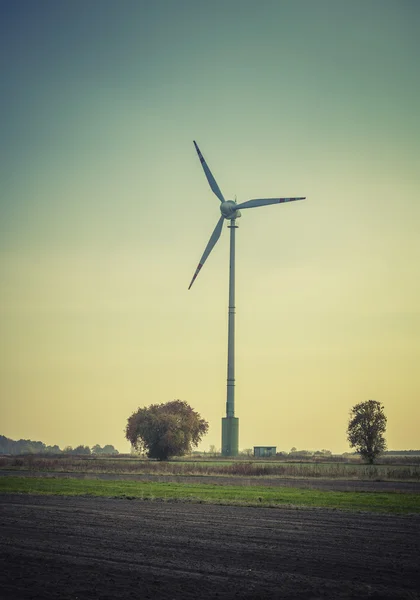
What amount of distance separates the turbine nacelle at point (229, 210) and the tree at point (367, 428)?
41.4 metres

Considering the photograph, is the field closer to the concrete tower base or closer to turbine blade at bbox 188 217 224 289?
turbine blade at bbox 188 217 224 289

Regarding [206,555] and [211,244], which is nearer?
[206,555]

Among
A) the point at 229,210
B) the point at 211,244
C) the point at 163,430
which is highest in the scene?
the point at 229,210

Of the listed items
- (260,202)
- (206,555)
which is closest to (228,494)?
(206,555)

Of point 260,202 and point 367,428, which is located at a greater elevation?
point 260,202

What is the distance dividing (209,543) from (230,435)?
100 m

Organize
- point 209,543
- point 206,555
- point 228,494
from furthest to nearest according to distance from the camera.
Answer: point 228,494 < point 209,543 < point 206,555

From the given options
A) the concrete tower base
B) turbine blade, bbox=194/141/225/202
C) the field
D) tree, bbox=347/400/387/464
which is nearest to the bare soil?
the field

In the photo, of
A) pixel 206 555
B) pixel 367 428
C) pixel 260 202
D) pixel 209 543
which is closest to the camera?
pixel 206 555

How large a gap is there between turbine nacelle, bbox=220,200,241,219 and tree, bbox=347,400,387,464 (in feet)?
136

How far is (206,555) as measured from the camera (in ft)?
71.7

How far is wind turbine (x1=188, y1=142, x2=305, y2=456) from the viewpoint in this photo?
394 feet

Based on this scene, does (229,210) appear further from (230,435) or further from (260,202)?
(230,435)

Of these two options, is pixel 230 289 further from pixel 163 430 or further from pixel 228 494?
pixel 228 494
